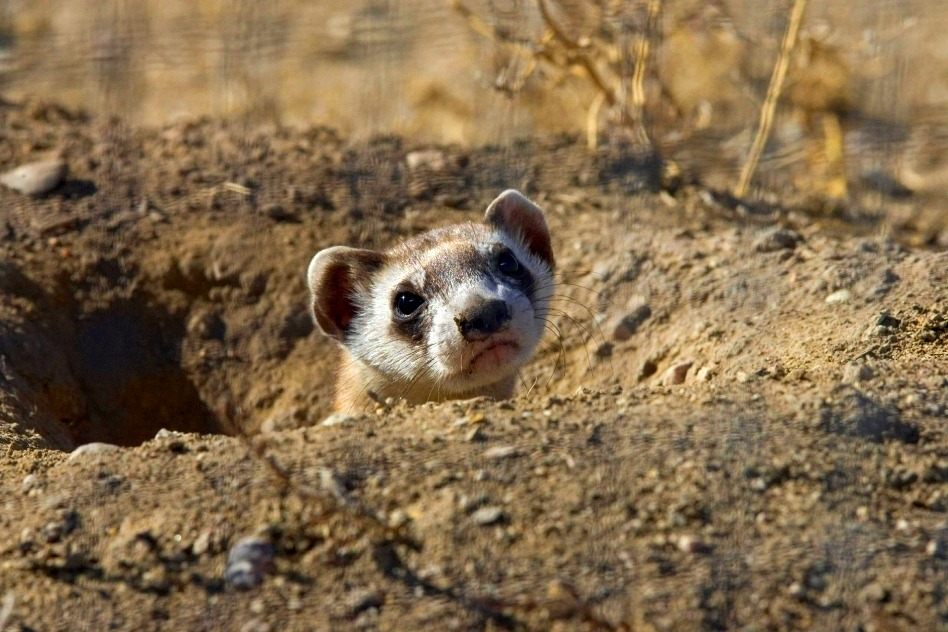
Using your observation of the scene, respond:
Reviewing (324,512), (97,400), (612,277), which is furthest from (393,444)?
(97,400)

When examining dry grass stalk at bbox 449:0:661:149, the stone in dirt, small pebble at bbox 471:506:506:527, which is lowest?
small pebble at bbox 471:506:506:527

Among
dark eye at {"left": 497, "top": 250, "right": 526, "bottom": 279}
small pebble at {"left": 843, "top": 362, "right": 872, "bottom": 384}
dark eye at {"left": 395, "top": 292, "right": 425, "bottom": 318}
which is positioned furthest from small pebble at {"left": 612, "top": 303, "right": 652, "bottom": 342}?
small pebble at {"left": 843, "top": 362, "right": 872, "bottom": 384}

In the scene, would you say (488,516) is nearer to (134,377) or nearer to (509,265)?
(509,265)

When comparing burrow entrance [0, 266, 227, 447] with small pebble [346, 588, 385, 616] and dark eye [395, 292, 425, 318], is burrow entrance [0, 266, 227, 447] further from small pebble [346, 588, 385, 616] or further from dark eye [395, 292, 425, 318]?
small pebble [346, 588, 385, 616]

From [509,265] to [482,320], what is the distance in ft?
2.00

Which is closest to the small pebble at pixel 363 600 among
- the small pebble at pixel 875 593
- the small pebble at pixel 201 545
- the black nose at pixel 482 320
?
the small pebble at pixel 201 545

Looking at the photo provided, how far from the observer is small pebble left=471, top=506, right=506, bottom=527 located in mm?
2838

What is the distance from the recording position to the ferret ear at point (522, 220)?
5.15m

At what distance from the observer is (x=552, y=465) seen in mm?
3023

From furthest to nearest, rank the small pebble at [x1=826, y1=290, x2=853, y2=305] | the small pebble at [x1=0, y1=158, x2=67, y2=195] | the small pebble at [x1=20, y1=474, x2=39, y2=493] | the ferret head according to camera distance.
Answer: the small pebble at [x1=0, y1=158, x2=67, y2=195], the small pebble at [x1=826, y1=290, x2=853, y2=305], the ferret head, the small pebble at [x1=20, y1=474, x2=39, y2=493]

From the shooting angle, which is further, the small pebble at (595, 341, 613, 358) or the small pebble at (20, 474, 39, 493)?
the small pebble at (595, 341, 613, 358)

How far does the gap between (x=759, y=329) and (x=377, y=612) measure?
2619 mm

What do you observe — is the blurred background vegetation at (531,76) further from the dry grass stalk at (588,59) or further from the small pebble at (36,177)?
the small pebble at (36,177)

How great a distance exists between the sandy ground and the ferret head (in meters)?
0.69
